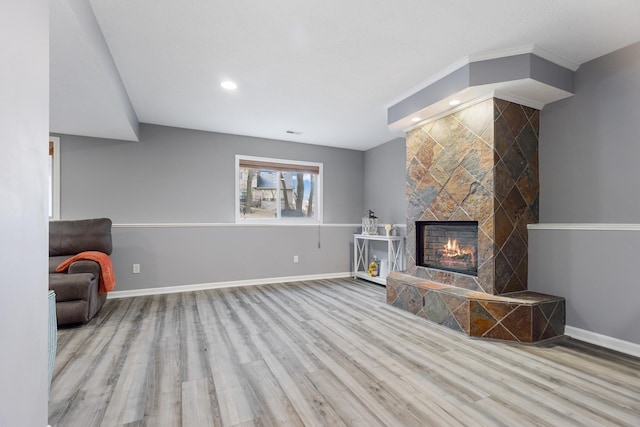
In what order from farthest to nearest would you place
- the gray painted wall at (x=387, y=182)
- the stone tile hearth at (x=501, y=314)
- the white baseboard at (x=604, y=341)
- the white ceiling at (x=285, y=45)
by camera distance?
the gray painted wall at (x=387, y=182)
the stone tile hearth at (x=501, y=314)
the white baseboard at (x=604, y=341)
the white ceiling at (x=285, y=45)

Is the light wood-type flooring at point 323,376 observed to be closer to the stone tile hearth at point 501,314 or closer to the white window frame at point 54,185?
the stone tile hearth at point 501,314

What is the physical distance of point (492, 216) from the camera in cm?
268

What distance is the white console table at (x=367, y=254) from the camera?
14.8 feet

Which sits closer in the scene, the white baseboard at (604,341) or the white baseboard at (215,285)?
the white baseboard at (604,341)

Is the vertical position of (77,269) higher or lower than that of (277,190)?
lower

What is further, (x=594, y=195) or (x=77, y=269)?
(x=77, y=269)

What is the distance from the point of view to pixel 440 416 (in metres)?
1.51

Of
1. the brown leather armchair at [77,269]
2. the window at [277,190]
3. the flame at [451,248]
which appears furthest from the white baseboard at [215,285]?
the flame at [451,248]

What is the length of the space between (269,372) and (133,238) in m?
3.13

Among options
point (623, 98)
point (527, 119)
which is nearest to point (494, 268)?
point (527, 119)

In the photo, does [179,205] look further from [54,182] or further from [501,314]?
[501,314]

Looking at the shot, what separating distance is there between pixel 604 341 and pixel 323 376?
2.27 m

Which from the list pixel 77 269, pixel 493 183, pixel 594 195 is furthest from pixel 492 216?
pixel 77 269

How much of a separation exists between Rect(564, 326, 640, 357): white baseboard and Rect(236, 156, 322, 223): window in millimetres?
3609
